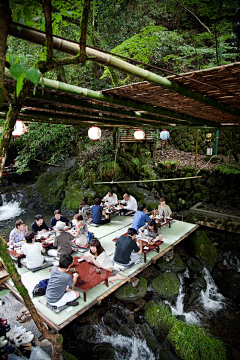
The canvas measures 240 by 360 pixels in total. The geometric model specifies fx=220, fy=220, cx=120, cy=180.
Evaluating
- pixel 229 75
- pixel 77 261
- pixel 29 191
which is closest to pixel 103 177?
pixel 29 191

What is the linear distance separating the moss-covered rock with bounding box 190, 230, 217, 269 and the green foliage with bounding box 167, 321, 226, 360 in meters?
3.51

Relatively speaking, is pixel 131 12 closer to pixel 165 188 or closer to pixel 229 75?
pixel 165 188

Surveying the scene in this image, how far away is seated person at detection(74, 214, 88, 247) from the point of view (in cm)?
732

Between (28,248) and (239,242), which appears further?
(239,242)

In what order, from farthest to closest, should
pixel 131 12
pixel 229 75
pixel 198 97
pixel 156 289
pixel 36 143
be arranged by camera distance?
pixel 131 12
pixel 36 143
pixel 156 289
pixel 198 97
pixel 229 75

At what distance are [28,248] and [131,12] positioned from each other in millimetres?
16630

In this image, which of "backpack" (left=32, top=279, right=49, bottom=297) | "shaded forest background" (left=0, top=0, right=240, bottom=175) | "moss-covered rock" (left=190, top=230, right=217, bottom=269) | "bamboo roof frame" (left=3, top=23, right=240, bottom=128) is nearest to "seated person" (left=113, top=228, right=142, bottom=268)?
"backpack" (left=32, top=279, right=49, bottom=297)

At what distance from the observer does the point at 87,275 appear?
5582 millimetres

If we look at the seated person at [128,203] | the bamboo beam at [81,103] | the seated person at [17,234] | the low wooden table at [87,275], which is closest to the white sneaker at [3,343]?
the low wooden table at [87,275]

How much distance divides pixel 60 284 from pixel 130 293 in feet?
8.18

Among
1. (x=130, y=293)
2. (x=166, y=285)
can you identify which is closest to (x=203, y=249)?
(x=166, y=285)

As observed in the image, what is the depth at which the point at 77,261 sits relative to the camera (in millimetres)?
6227

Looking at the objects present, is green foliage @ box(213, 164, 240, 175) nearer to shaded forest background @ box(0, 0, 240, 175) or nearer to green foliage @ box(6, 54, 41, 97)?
shaded forest background @ box(0, 0, 240, 175)

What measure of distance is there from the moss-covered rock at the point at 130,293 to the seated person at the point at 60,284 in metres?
1.61
